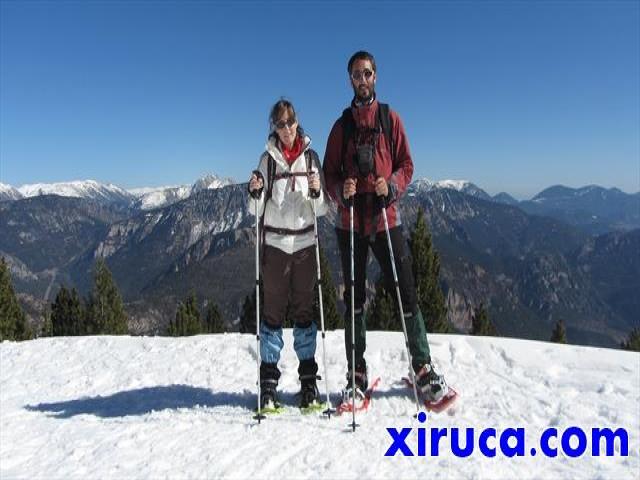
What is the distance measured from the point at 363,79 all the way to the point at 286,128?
1.26m

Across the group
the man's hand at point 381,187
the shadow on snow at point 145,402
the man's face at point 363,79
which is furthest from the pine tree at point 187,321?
the man's face at point 363,79

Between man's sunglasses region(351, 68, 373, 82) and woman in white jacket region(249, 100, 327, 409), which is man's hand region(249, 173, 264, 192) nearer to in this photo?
woman in white jacket region(249, 100, 327, 409)

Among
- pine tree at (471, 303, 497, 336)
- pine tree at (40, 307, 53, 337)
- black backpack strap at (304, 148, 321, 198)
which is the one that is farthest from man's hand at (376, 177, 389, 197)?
pine tree at (40, 307, 53, 337)

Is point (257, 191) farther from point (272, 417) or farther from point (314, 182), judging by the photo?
point (272, 417)

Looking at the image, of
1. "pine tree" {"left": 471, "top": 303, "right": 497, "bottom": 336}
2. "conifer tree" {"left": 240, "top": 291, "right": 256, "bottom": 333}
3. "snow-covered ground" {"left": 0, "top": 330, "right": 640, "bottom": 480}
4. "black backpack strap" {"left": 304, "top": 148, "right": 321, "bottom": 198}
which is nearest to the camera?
"snow-covered ground" {"left": 0, "top": 330, "right": 640, "bottom": 480}

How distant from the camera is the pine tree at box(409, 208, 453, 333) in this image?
132 feet

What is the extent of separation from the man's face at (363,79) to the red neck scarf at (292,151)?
107cm

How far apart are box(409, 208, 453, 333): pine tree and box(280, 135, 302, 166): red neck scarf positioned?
34.5 meters

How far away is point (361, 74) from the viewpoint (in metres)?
6.41

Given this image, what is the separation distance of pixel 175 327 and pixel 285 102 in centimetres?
5027

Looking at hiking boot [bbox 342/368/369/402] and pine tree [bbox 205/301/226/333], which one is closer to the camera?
hiking boot [bbox 342/368/369/402]

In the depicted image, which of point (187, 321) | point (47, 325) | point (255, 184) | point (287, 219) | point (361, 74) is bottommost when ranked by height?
point (47, 325)

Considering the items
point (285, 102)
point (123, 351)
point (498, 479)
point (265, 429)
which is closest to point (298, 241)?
point (285, 102)

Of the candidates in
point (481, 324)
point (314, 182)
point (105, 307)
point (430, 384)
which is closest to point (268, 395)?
point (430, 384)
